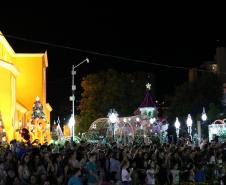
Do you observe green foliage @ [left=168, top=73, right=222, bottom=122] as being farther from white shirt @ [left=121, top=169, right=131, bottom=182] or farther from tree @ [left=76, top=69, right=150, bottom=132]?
white shirt @ [left=121, top=169, right=131, bottom=182]

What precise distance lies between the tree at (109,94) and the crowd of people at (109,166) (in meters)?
46.7

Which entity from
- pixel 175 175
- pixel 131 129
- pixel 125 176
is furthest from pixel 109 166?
pixel 131 129

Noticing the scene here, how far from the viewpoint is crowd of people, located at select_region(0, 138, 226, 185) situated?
52.4ft

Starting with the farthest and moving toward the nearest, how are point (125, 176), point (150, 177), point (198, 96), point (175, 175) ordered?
point (198, 96), point (175, 175), point (150, 177), point (125, 176)

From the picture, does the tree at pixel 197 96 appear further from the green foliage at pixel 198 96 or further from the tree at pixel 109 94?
the tree at pixel 109 94

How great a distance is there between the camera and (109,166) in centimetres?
1869

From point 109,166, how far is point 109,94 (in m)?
53.0

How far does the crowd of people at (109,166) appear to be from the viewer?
628 inches

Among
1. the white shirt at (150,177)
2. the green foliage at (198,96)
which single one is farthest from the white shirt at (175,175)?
the green foliage at (198,96)

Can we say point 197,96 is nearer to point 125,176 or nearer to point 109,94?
point 109,94

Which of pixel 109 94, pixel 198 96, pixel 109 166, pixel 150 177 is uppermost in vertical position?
pixel 109 94

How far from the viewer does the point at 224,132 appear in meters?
40.7

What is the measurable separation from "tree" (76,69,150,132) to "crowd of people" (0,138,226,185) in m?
46.7

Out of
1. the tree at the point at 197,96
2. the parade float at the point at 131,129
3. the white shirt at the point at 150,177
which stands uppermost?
the tree at the point at 197,96
